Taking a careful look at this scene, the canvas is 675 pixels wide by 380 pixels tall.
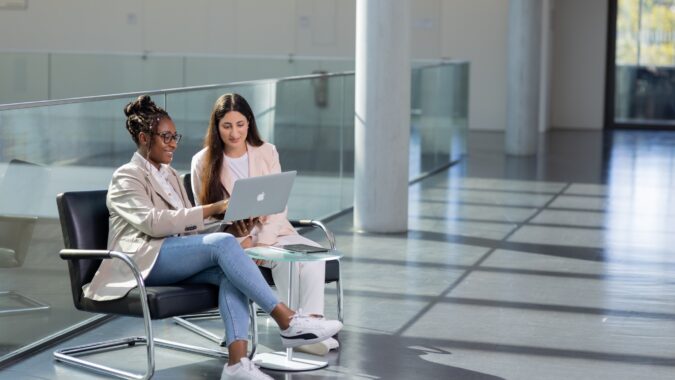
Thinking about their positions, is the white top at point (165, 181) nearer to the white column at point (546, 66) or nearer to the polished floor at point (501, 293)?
the polished floor at point (501, 293)

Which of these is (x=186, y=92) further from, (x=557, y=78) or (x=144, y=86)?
(x=557, y=78)

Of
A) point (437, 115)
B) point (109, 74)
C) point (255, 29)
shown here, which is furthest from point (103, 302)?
point (255, 29)

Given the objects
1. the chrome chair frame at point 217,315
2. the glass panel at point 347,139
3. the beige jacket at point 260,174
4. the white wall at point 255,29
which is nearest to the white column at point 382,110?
the glass panel at point 347,139

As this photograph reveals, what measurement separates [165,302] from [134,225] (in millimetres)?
398

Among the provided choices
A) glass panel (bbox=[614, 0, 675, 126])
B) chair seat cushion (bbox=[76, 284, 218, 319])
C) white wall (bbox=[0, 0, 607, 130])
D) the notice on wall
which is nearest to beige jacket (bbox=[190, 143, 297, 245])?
chair seat cushion (bbox=[76, 284, 218, 319])

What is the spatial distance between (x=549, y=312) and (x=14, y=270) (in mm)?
2977

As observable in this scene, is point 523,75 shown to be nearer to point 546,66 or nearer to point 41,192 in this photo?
point 546,66

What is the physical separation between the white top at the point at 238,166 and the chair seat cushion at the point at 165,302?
2.63 ft

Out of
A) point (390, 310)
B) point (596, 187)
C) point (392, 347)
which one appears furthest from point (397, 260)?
point (596, 187)

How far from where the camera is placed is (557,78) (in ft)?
69.1

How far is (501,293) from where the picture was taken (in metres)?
7.24

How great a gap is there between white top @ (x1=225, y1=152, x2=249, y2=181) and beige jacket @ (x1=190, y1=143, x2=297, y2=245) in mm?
22

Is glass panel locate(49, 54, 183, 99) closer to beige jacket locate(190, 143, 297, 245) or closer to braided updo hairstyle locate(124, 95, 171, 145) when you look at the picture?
beige jacket locate(190, 143, 297, 245)

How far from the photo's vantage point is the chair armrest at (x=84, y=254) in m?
4.86
